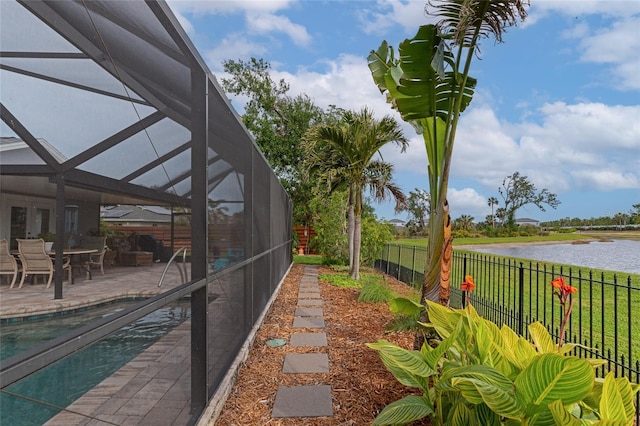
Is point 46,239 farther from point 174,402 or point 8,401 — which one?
point 174,402

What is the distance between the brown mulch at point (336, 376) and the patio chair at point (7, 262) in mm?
2272

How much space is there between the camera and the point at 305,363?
3939 mm

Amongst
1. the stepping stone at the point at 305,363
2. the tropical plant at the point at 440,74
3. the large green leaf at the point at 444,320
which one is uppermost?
the tropical plant at the point at 440,74

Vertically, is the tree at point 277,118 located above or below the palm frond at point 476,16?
above

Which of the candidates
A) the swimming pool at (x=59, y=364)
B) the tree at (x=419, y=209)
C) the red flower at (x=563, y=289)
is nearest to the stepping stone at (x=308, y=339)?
the red flower at (x=563, y=289)

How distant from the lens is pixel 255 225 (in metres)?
4.71

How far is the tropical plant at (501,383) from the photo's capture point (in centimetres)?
166

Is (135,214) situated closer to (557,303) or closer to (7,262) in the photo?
(7,262)

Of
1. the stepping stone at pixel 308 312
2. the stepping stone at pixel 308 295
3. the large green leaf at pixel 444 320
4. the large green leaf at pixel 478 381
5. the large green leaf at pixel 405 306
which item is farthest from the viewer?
the stepping stone at pixel 308 295

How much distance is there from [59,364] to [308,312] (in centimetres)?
536

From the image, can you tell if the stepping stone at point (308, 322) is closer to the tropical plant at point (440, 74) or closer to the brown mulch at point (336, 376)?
the brown mulch at point (336, 376)

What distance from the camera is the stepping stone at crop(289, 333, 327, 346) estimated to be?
461 cm

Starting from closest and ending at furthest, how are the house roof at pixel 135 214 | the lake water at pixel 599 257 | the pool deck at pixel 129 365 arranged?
the pool deck at pixel 129 365, the house roof at pixel 135 214, the lake water at pixel 599 257

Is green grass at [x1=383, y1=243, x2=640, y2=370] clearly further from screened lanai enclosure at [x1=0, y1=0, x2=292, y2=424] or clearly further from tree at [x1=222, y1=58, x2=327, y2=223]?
tree at [x1=222, y1=58, x2=327, y2=223]
